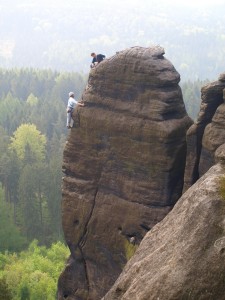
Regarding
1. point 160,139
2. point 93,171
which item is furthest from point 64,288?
point 160,139

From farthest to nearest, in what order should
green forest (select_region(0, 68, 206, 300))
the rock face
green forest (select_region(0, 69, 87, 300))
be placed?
green forest (select_region(0, 69, 87, 300)), green forest (select_region(0, 68, 206, 300)), the rock face

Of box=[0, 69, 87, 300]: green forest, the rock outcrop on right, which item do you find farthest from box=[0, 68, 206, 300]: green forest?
the rock outcrop on right

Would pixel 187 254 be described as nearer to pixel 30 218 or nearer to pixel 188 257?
pixel 188 257

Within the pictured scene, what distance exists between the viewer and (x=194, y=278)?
16875 millimetres

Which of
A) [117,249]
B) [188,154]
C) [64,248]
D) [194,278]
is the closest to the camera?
[194,278]

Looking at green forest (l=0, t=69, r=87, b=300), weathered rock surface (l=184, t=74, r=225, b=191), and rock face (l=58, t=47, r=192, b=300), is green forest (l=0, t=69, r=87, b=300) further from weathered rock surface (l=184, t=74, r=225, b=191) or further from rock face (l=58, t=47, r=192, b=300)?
weathered rock surface (l=184, t=74, r=225, b=191)

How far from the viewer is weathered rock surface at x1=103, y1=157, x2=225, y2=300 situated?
55.0ft

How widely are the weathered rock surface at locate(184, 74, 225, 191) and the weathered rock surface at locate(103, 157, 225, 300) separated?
3851 mm

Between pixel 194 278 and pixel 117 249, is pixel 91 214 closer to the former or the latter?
pixel 117 249

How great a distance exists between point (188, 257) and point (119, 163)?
442 inches

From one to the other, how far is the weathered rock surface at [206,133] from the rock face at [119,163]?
1.17 m

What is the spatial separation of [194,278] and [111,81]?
544 inches

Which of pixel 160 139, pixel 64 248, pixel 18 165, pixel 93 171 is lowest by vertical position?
pixel 64 248

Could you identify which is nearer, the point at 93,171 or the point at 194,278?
the point at 194,278
